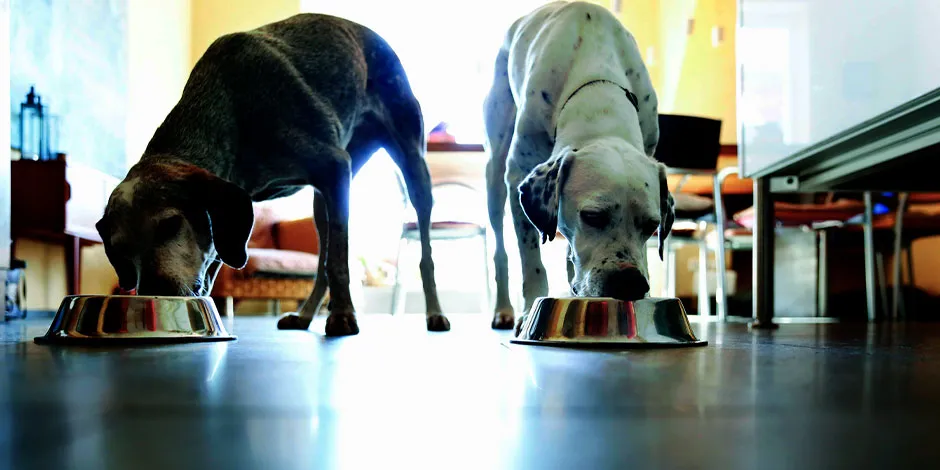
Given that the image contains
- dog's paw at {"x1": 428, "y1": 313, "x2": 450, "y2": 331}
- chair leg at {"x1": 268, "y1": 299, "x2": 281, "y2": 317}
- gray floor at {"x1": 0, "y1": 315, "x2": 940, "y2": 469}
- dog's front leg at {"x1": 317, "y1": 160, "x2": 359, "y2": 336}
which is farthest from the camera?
chair leg at {"x1": 268, "y1": 299, "x2": 281, "y2": 317}

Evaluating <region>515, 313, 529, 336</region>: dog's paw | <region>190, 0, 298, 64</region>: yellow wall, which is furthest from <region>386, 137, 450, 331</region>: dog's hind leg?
<region>190, 0, 298, 64</region>: yellow wall

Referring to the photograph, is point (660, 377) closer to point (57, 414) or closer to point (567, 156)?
point (57, 414)

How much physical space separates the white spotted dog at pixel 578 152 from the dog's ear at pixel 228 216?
2.40ft

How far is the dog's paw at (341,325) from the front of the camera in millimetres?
2402

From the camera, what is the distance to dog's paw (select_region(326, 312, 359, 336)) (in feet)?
7.88

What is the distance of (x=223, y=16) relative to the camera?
9.55m

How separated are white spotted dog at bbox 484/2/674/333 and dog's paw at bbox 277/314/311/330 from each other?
2.35 ft

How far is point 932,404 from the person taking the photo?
0.79 meters

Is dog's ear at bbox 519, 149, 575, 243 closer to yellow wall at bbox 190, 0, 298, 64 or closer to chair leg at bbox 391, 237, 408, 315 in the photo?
chair leg at bbox 391, 237, 408, 315

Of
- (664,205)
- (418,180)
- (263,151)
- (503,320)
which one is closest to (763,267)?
(503,320)

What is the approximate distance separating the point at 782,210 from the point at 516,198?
3.96 metres

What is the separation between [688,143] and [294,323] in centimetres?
271

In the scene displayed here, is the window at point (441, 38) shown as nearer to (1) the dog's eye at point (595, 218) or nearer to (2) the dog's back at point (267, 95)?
(2) the dog's back at point (267, 95)

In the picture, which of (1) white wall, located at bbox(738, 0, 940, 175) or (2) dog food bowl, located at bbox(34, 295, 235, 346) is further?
(1) white wall, located at bbox(738, 0, 940, 175)
